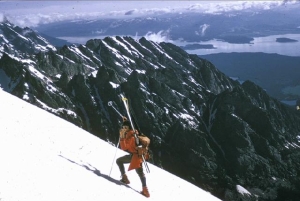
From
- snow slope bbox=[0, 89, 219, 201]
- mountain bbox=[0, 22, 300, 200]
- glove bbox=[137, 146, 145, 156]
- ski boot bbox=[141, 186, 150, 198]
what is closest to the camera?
snow slope bbox=[0, 89, 219, 201]

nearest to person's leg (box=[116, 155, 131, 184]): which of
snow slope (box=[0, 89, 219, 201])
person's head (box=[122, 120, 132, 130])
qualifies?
snow slope (box=[0, 89, 219, 201])

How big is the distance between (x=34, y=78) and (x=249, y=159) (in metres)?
125

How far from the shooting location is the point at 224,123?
197 meters

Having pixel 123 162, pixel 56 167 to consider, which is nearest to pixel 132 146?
pixel 123 162

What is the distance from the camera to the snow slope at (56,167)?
10.8m

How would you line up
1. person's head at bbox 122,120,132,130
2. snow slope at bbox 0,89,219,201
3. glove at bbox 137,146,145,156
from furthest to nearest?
person's head at bbox 122,120,132,130 < glove at bbox 137,146,145,156 < snow slope at bbox 0,89,219,201

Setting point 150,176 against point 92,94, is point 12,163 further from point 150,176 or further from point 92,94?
→ point 92,94

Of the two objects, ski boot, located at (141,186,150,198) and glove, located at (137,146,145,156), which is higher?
glove, located at (137,146,145,156)

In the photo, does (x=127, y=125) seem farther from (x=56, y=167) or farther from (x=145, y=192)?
(x=56, y=167)

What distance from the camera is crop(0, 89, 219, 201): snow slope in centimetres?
1079

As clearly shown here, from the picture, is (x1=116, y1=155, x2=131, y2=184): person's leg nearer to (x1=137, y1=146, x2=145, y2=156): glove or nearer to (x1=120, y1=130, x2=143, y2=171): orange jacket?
(x1=120, y1=130, x2=143, y2=171): orange jacket

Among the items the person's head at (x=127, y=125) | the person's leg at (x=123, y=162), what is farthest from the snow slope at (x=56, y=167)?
the person's head at (x=127, y=125)

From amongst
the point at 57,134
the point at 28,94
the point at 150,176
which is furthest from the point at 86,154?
the point at 28,94

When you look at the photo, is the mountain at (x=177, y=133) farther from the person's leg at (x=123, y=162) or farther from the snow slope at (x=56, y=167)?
the person's leg at (x=123, y=162)
